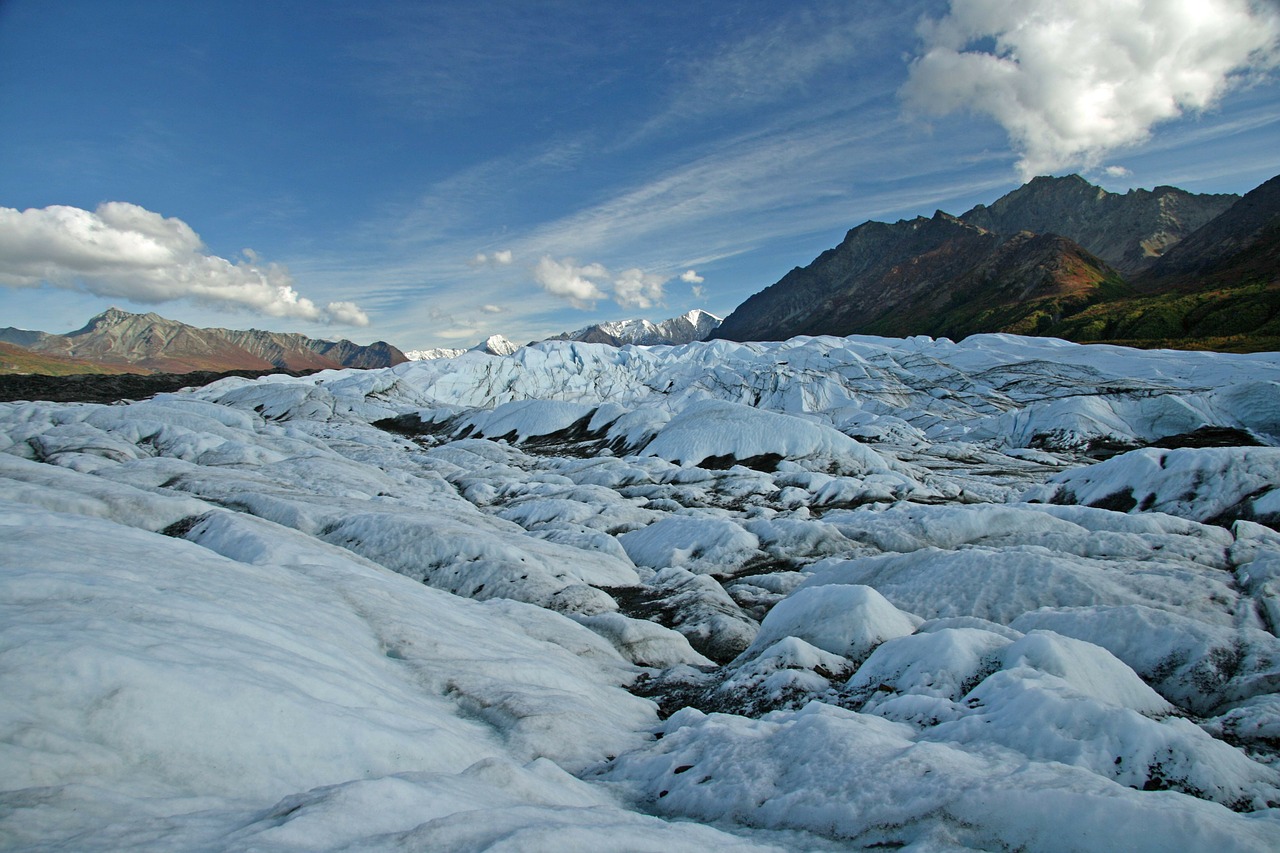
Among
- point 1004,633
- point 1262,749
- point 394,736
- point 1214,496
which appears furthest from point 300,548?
point 1214,496

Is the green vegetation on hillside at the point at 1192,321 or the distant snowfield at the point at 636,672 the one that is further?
the green vegetation on hillside at the point at 1192,321

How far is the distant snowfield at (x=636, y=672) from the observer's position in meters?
5.94

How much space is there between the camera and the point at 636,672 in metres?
16.2

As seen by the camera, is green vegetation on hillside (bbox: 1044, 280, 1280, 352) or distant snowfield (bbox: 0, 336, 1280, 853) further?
green vegetation on hillside (bbox: 1044, 280, 1280, 352)

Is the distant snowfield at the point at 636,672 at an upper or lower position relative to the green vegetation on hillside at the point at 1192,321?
lower

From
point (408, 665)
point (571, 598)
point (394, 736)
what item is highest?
point (394, 736)

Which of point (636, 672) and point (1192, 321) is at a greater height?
point (1192, 321)

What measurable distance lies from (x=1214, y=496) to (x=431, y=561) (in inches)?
1439

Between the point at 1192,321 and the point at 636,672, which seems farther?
the point at 1192,321

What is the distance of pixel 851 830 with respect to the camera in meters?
7.04

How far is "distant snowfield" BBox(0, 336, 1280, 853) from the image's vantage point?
19.5 ft

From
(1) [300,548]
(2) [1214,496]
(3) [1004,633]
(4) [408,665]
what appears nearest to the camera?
(4) [408,665]

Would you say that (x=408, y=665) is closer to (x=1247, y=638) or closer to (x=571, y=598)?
(x=571, y=598)

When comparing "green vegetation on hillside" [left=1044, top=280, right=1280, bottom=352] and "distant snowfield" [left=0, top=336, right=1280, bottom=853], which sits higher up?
"green vegetation on hillside" [left=1044, top=280, right=1280, bottom=352]
